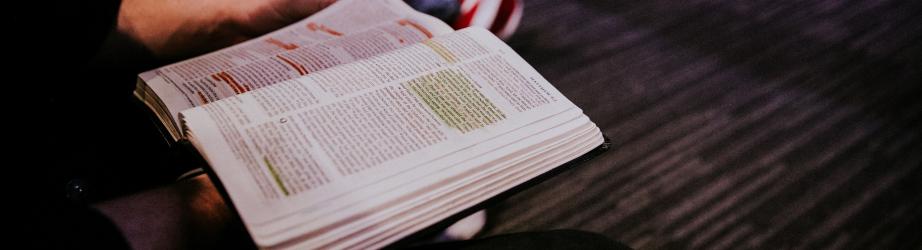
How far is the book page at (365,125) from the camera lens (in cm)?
46

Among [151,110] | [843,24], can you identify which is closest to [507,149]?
[151,110]

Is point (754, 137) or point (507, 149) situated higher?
point (507, 149)

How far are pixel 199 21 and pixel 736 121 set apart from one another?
0.87 metres

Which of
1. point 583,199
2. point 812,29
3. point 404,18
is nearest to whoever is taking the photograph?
point 404,18

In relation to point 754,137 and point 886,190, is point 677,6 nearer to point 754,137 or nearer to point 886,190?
point 754,137

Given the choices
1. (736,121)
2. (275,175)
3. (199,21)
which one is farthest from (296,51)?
(736,121)

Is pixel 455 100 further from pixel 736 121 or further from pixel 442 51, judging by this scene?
pixel 736 121

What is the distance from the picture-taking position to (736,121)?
1.12 m

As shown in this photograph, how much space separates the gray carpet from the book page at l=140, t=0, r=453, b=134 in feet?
1.11

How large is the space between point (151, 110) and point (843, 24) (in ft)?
4.53

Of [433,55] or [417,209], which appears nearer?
[417,209]

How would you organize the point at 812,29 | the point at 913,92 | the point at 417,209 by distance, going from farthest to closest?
the point at 812,29 < the point at 913,92 < the point at 417,209

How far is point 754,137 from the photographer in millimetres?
1088

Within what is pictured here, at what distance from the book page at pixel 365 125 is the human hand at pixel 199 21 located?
9.3 inches
